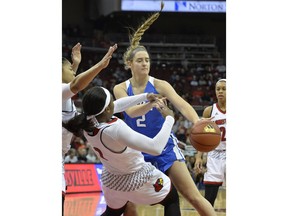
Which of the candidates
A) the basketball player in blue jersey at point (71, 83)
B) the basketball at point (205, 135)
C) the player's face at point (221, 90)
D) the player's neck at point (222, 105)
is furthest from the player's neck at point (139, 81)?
the player's neck at point (222, 105)

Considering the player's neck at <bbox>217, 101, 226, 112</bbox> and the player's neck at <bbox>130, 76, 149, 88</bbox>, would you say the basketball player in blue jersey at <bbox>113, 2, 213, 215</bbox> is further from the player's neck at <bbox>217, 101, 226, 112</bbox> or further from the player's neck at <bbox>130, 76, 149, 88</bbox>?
the player's neck at <bbox>217, 101, 226, 112</bbox>

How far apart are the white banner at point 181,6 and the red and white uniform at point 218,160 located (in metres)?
13.6

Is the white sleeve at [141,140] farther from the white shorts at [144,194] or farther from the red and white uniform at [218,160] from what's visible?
the red and white uniform at [218,160]

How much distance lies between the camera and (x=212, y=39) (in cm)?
2189

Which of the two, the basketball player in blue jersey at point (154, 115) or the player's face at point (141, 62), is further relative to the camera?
the player's face at point (141, 62)

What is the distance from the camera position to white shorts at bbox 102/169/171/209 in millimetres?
3693

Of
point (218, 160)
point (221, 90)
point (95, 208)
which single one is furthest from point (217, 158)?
point (95, 208)

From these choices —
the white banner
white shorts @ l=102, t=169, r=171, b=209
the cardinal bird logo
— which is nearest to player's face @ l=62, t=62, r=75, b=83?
white shorts @ l=102, t=169, r=171, b=209

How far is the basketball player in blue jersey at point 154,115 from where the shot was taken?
427 centimetres

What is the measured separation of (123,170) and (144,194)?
A: 203 mm

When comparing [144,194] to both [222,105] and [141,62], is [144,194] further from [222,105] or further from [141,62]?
[222,105]
